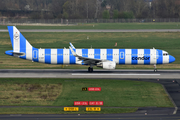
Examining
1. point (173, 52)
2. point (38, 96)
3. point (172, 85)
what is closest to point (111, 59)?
point (172, 85)

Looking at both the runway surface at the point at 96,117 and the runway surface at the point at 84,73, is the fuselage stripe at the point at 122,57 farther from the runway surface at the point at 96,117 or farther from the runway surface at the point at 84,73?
the runway surface at the point at 96,117

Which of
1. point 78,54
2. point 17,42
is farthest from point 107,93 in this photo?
point 17,42

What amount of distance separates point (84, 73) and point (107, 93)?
12450 millimetres

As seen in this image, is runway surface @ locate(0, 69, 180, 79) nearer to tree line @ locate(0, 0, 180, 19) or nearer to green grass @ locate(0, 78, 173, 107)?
green grass @ locate(0, 78, 173, 107)

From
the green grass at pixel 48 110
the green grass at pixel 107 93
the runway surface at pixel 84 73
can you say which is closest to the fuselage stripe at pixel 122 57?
the runway surface at pixel 84 73

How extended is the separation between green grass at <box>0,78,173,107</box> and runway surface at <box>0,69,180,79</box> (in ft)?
11.0

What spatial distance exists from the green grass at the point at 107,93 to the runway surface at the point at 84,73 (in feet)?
11.0

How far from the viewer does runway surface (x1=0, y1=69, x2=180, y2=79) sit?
43.1 m

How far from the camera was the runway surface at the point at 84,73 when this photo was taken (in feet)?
141

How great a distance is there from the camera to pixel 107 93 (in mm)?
33688

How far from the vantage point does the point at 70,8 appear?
178 meters

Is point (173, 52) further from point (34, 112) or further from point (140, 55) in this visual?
point (34, 112)

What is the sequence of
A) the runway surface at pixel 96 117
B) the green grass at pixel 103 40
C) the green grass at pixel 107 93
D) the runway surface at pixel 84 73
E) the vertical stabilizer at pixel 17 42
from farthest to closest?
the green grass at pixel 103 40
the vertical stabilizer at pixel 17 42
the runway surface at pixel 84 73
the green grass at pixel 107 93
the runway surface at pixel 96 117

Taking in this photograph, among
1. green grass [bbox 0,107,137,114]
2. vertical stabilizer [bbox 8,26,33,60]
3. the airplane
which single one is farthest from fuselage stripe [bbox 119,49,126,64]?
green grass [bbox 0,107,137,114]
